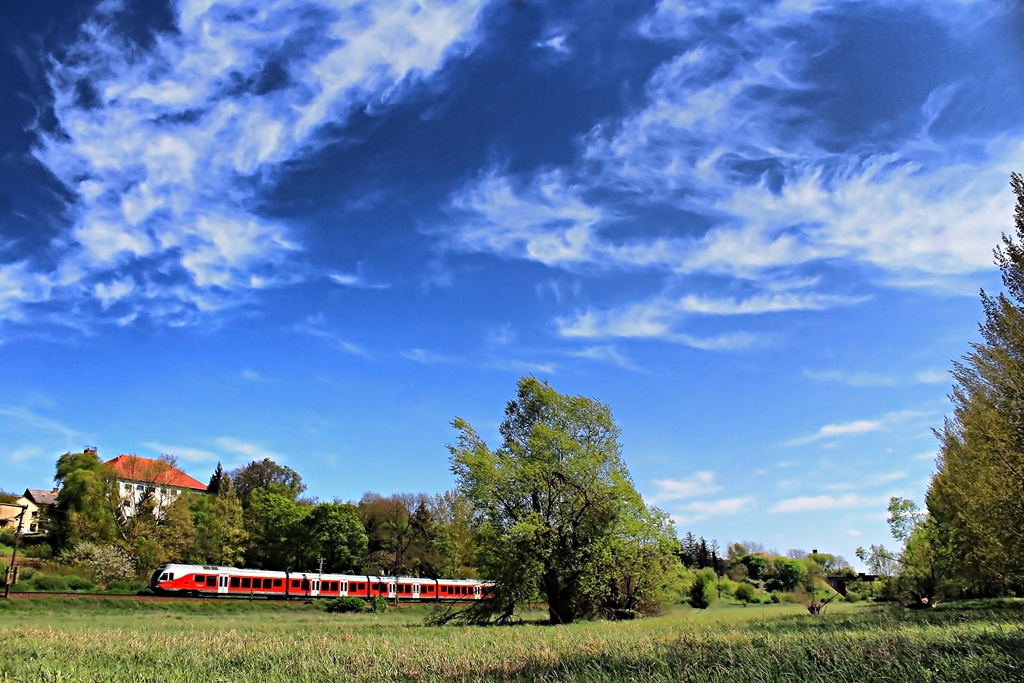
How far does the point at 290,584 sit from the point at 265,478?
50769mm

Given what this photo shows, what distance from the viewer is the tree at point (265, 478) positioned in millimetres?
99000

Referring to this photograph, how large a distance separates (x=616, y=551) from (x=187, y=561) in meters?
49.3

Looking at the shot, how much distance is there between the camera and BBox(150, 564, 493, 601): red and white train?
153 feet

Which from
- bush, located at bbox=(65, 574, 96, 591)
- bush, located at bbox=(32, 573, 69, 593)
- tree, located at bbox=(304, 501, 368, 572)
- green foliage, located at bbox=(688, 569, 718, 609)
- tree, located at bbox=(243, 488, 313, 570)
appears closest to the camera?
bush, located at bbox=(32, 573, 69, 593)

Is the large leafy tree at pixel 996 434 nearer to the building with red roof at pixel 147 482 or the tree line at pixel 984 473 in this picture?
the tree line at pixel 984 473

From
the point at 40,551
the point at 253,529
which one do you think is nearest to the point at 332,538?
the point at 253,529

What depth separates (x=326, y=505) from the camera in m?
74.1

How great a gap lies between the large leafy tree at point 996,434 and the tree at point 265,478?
3493 inches

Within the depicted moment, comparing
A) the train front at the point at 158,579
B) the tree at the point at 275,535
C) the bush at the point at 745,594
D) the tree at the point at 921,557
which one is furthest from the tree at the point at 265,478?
the tree at the point at 921,557

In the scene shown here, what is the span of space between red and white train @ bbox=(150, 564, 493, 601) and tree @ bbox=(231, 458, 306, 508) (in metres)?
43.5

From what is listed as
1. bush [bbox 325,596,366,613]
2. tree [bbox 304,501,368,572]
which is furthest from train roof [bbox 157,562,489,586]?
tree [bbox 304,501,368,572]

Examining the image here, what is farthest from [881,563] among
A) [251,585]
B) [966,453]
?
[251,585]

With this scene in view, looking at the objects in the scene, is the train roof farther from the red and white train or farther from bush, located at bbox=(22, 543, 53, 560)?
bush, located at bbox=(22, 543, 53, 560)

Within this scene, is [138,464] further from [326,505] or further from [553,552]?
[553,552]
